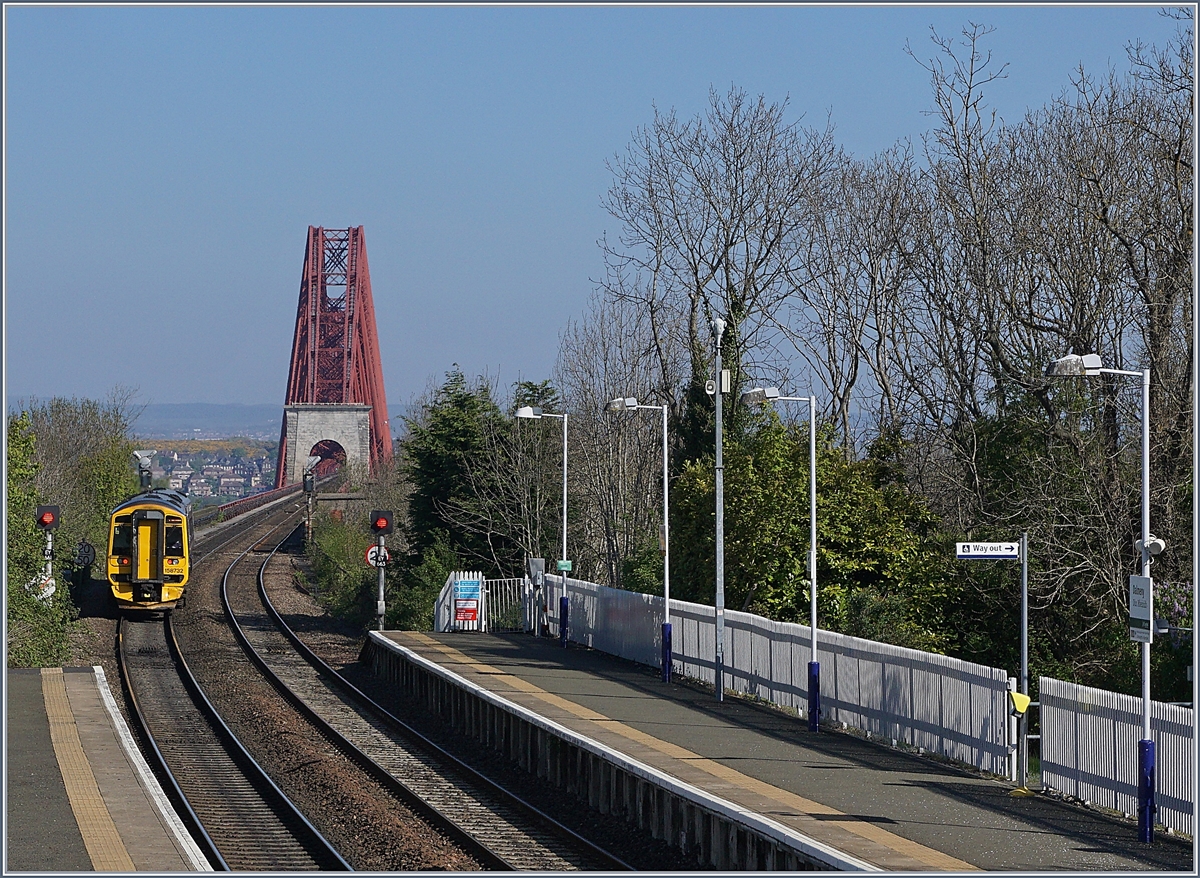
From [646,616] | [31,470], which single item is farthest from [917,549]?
[31,470]

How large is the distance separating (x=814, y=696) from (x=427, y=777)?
221 inches

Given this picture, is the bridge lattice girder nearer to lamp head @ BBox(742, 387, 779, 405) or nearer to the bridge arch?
the bridge arch

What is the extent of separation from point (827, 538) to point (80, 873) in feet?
59.6

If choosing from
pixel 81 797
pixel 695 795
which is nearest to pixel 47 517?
pixel 81 797

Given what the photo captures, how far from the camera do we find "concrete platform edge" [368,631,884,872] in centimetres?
1227

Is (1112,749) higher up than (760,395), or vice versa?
(760,395)

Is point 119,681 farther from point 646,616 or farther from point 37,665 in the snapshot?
point 646,616

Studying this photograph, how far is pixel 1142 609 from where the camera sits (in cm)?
1367

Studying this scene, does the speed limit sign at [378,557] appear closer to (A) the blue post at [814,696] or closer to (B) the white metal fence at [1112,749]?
(A) the blue post at [814,696]

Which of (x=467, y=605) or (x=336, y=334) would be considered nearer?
(x=467, y=605)

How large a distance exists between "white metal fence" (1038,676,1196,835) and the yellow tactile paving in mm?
2684

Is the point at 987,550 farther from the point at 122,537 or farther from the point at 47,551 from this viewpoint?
the point at 122,537

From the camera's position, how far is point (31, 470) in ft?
106

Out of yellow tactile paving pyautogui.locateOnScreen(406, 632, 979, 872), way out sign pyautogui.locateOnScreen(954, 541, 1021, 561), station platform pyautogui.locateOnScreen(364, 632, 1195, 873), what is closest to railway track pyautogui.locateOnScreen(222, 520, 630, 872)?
station platform pyautogui.locateOnScreen(364, 632, 1195, 873)
